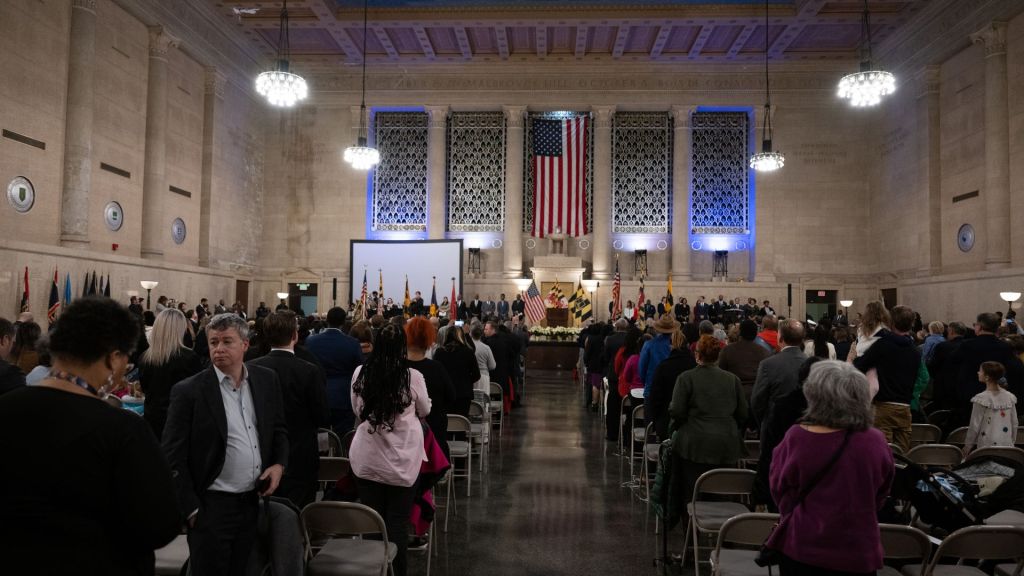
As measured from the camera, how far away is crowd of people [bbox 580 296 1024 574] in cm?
229

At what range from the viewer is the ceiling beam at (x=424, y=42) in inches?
799

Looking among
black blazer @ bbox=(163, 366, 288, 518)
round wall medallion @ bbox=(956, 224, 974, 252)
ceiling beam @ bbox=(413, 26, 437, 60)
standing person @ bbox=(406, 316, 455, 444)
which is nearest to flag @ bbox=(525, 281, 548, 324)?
ceiling beam @ bbox=(413, 26, 437, 60)

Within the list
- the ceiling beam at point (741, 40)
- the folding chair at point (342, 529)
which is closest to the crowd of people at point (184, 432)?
the folding chair at point (342, 529)

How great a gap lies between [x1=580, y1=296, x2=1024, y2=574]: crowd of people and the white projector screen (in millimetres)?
13420

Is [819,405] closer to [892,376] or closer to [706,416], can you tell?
[706,416]

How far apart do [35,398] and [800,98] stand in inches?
973

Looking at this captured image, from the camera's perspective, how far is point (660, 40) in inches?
825

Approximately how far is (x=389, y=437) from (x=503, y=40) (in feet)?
65.2

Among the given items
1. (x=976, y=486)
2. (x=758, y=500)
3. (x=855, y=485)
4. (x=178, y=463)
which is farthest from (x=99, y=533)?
(x=976, y=486)

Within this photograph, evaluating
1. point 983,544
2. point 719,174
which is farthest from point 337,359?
point 719,174

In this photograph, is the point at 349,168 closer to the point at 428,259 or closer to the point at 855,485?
the point at 428,259

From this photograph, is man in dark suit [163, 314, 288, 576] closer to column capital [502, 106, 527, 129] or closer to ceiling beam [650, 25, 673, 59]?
ceiling beam [650, 25, 673, 59]

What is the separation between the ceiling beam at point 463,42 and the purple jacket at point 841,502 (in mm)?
19989

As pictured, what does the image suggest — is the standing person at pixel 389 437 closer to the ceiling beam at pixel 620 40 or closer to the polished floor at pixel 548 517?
the polished floor at pixel 548 517
